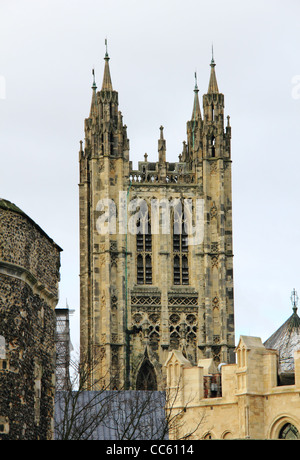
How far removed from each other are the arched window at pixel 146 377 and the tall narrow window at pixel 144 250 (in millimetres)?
5484

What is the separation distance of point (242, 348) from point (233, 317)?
30.5 meters

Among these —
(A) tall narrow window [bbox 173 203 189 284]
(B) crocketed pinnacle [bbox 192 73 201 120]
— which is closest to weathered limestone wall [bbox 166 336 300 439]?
(A) tall narrow window [bbox 173 203 189 284]

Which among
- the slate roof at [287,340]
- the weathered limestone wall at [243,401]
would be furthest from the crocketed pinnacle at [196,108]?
the weathered limestone wall at [243,401]

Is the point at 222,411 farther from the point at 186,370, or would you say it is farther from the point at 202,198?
the point at 202,198

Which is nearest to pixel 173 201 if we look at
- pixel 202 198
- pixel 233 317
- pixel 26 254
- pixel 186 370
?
pixel 202 198

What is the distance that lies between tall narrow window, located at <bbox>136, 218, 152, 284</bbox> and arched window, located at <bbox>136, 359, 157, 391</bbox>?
18.0 feet

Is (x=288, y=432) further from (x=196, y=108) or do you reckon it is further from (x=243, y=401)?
(x=196, y=108)

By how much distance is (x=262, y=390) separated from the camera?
68188mm

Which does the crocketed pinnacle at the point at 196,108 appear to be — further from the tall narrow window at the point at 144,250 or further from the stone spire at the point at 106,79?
the tall narrow window at the point at 144,250

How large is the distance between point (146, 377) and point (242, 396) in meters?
30.5

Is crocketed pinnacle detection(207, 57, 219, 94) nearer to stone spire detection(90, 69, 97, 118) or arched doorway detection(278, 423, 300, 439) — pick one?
stone spire detection(90, 69, 97, 118)

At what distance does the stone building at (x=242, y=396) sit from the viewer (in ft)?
220
